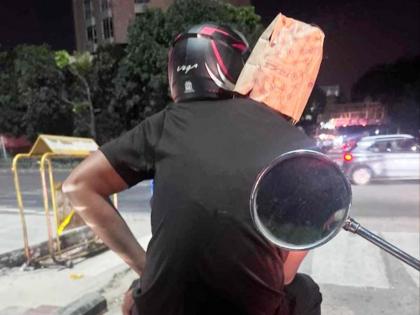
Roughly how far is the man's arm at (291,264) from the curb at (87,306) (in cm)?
254

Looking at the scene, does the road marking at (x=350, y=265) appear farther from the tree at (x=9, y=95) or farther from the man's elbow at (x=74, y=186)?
the tree at (x=9, y=95)

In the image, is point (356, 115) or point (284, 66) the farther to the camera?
point (356, 115)

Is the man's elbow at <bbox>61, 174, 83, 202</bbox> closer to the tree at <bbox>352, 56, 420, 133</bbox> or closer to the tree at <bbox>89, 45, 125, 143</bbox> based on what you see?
the tree at <bbox>89, 45, 125, 143</bbox>

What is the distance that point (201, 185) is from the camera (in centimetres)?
116

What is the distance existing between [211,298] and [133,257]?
302 mm

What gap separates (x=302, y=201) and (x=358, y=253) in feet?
15.5

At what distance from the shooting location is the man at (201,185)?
116 centimetres

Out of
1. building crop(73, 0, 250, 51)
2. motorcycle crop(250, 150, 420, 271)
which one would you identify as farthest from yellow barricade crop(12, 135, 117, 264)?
motorcycle crop(250, 150, 420, 271)

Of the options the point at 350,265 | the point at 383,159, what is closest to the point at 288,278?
the point at 350,265

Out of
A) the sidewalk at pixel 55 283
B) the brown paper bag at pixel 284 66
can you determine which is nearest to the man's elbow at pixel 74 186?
the brown paper bag at pixel 284 66

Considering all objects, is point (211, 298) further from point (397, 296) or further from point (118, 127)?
point (118, 127)

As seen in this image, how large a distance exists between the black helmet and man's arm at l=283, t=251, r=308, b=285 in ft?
1.55

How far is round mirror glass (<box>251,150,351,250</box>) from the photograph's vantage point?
41.7 inches

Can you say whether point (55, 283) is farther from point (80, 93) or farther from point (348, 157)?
point (80, 93)
